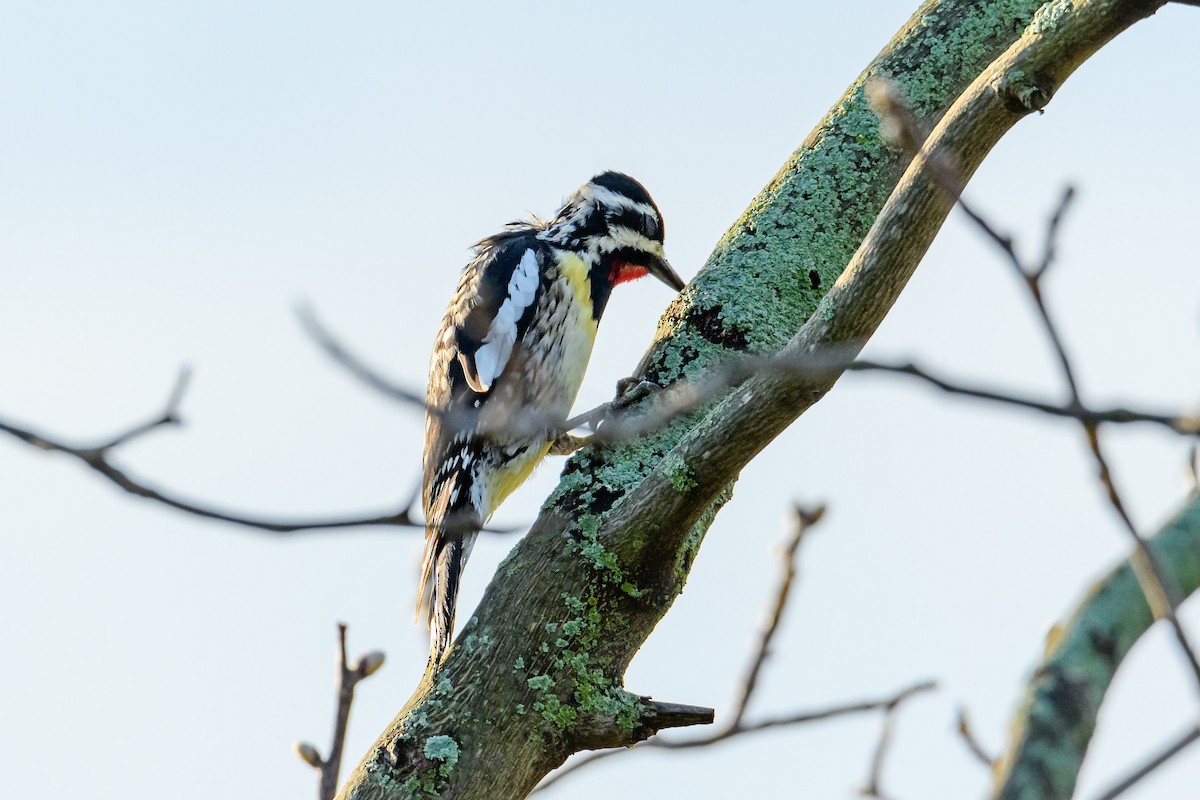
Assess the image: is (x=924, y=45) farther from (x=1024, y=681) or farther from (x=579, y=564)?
(x=1024, y=681)

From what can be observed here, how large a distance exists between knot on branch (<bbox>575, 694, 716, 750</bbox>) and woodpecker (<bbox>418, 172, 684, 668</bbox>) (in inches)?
56.3

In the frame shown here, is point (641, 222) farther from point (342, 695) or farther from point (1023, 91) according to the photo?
point (342, 695)

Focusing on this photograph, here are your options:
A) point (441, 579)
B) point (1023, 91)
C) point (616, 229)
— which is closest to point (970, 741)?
point (1023, 91)

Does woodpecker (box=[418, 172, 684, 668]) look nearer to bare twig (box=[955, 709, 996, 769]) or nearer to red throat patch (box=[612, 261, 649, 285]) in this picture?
red throat patch (box=[612, 261, 649, 285])

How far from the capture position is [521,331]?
16.4 ft

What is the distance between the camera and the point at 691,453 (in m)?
2.88

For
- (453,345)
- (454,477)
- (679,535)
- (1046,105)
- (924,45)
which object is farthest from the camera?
(453,345)

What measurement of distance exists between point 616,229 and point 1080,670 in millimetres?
3924

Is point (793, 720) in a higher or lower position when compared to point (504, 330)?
lower

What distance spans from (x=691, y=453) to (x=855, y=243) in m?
1.10

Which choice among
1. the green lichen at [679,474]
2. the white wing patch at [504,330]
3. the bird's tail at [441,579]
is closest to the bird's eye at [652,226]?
the white wing patch at [504,330]

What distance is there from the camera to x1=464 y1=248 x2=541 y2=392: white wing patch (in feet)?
16.2

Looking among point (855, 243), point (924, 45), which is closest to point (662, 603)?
point (855, 243)

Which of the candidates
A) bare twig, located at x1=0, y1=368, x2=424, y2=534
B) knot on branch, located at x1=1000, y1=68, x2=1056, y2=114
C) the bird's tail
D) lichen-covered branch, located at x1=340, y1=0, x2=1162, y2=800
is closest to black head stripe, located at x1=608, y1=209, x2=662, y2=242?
the bird's tail
